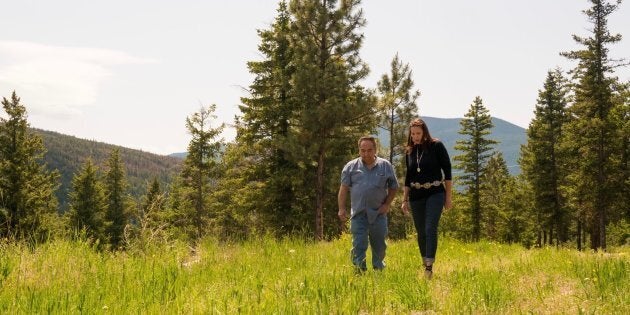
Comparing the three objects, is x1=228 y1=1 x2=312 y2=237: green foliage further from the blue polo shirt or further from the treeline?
the blue polo shirt

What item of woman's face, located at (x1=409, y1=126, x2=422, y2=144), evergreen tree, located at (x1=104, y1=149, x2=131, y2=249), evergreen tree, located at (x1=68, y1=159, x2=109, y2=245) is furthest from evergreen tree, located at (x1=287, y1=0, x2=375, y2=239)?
evergreen tree, located at (x1=104, y1=149, x2=131, y2=249)

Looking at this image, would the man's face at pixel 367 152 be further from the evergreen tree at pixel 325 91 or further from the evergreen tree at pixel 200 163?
the evergreen tree at pixel 200 163

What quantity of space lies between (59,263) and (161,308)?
7.35 feet

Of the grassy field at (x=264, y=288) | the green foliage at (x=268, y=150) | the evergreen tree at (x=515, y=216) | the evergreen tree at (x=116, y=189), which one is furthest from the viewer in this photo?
the evergreen tree at (x=116, y=189)

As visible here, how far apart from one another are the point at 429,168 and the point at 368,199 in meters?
0.92

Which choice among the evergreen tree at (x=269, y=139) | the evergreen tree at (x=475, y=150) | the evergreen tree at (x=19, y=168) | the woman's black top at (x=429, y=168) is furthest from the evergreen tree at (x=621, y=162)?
the evergreen tree at (x=19, y=168)

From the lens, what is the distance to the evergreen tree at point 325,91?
19531 millimetres

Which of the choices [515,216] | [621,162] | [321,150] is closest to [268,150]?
[321,150]

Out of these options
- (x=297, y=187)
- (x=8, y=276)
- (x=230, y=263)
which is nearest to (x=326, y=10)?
(x=297, y=187)

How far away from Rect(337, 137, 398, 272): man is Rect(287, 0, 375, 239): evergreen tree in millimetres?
13467

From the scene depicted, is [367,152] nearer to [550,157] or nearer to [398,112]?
[398,112]

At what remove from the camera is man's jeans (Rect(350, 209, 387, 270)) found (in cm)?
578

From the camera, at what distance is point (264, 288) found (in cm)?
436

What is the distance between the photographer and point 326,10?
20297 mm
